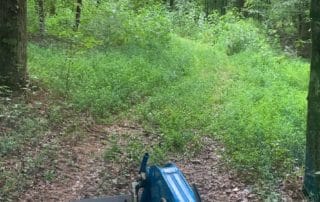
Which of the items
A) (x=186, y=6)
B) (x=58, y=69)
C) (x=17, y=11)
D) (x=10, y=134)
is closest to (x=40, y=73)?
(x=58, y=69)

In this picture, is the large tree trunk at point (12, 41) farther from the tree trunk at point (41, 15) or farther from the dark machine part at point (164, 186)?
the tree trunk at point (41, 15)

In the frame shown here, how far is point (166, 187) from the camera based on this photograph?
13.1ft

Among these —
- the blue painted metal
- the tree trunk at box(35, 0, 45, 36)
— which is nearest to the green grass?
the tree trunk at box(35, 0, 45, 36)

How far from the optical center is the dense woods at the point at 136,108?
6344mm

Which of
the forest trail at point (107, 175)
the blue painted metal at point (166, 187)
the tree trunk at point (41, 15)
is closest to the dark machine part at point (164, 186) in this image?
the blue painted metal at point (166, 187)

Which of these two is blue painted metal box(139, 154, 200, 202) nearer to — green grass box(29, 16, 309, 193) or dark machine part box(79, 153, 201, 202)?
dark machine part box(79, 153, 201, 202)

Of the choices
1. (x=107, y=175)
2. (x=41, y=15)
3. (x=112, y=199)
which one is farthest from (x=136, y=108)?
(x=41, y=15)

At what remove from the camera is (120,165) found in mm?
6902

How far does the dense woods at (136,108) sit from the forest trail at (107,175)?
29 millimetres

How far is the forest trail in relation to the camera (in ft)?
20.1

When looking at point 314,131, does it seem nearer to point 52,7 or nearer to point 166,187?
point 166,187

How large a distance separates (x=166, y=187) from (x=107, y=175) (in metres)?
2.78

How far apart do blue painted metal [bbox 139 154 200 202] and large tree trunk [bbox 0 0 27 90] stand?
5276mm

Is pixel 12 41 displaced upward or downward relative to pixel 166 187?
upward
